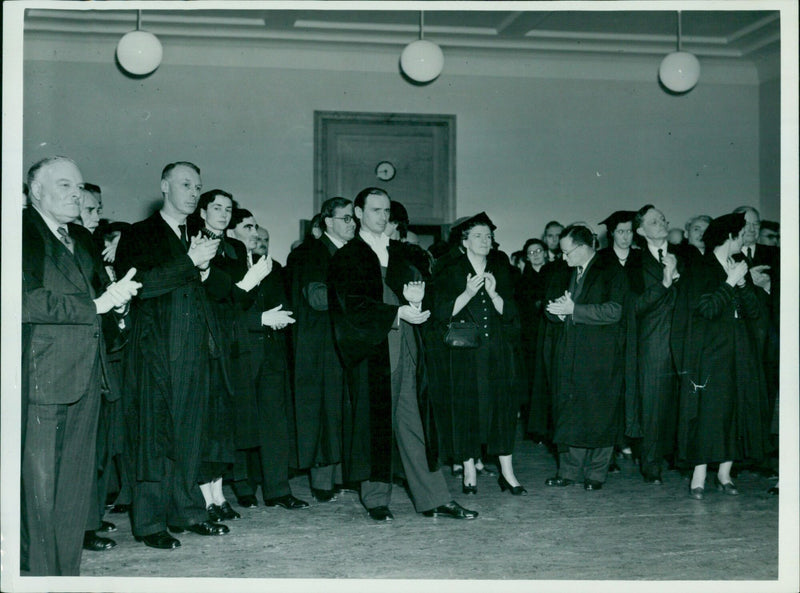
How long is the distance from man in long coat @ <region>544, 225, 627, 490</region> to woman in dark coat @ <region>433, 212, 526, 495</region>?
1.12 ft

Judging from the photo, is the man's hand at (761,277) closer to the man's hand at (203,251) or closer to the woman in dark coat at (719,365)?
the woman in dark coat at (719,365)

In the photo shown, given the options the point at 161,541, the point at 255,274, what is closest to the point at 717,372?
the point at 255,274

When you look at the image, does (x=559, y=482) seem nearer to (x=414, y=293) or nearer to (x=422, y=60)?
(x=414, y=293)

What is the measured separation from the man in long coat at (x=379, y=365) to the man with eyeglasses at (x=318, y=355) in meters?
0.37

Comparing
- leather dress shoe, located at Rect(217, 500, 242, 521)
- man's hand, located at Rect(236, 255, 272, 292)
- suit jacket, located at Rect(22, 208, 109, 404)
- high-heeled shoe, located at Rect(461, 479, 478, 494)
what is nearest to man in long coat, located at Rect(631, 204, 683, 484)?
high-heeled shoe, located at Rect(461, 479, 478, 494)

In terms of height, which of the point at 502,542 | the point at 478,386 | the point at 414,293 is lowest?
the point at 502,542

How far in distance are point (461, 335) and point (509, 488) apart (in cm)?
103

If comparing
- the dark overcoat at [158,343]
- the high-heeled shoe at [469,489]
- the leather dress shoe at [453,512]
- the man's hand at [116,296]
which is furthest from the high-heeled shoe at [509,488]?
the man's hand at [116,296]

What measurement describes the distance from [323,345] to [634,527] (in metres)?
1.98

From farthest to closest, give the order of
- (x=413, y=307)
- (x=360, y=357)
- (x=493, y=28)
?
1. (x=493, y=28)
2. (x=360, y=357)
3. (x=413, y=307)

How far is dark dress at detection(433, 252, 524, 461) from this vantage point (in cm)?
523

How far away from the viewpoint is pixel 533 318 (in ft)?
22.7

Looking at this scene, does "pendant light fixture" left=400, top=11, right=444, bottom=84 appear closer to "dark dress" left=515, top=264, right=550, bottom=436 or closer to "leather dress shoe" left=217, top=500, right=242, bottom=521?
"dark dress" left=515, top=264, right=550, bottom=436

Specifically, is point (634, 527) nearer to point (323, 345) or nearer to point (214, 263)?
point (323, 345)
